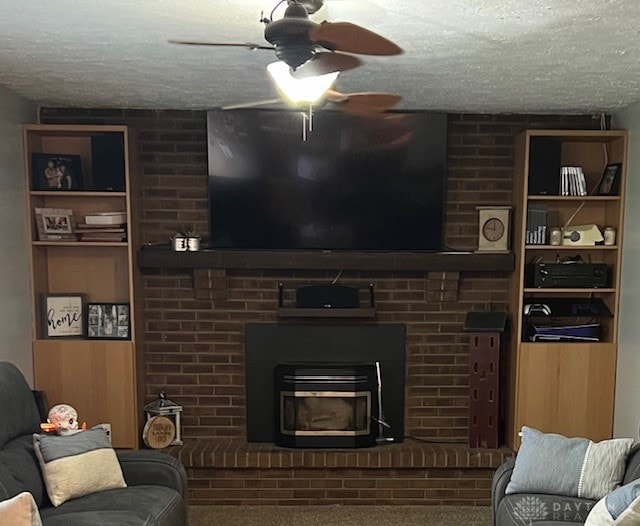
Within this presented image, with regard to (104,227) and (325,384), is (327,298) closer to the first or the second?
(325,384)

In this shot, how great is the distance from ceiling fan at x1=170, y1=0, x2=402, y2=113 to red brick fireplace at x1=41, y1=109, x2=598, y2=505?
212cm

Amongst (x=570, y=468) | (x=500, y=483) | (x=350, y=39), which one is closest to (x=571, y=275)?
(x=570, y=468)

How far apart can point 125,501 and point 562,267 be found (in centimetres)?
284

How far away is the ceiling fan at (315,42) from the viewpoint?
1.50 metres

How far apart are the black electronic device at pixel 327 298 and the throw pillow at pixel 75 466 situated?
151cm

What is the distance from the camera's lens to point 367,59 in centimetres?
254

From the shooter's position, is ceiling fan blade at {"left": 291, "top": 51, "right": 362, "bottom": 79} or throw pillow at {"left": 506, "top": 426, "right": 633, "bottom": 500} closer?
ceiling fan blade at {"left": 291, "top": 51, "right": 362, "bottom": 79}

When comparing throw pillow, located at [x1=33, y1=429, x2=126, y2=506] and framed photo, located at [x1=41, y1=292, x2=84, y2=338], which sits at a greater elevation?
framed photo, located at [x1=41, y1=292, x2=84, y2=338]

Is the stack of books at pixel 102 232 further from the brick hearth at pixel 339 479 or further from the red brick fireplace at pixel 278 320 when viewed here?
the brick hearth at pixel 339 479

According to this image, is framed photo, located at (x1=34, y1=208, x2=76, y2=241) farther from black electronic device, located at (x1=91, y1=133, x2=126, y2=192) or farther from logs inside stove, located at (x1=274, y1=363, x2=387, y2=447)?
logs inside stove, located at (x1=274, y1=363, x2=387, y2=447)

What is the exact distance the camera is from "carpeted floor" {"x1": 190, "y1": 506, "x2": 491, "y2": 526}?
3.53 meters

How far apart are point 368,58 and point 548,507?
2.14 m

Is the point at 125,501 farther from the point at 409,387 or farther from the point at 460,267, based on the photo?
the point at 460,267

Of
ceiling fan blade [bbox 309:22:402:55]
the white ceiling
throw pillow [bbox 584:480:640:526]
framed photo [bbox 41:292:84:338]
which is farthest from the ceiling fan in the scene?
framed photo [bbox 41:292:84:338]
